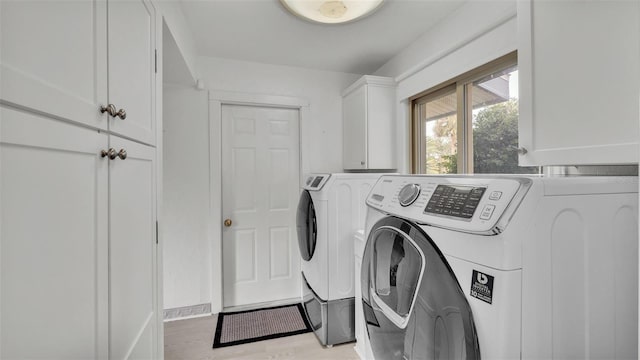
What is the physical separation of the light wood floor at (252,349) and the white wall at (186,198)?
381 millimetres

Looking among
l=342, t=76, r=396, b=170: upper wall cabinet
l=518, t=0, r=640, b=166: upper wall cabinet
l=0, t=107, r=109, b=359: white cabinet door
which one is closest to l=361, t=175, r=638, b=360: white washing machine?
l=518, t=0, r=640, b=166: upper wall cabinet

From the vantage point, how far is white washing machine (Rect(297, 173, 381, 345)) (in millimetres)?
2025

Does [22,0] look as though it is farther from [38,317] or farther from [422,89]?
[422,89]

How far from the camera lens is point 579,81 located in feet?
2.95

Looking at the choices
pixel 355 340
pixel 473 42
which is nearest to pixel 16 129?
pixel 473 42

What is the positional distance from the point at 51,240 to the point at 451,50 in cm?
215

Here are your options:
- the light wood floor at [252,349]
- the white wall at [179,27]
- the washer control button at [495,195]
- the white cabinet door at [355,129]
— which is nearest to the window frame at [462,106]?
the white cabinet door at [355,129]

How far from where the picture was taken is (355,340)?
7.00ft

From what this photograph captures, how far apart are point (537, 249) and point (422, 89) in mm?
1784

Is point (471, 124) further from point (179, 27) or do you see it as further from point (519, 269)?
point (179, 27)

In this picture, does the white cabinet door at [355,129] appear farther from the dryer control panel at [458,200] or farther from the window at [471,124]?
the dryer control panel at [458,200]

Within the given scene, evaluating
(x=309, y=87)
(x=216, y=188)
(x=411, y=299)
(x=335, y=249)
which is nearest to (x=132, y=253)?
(x=411, y=299)

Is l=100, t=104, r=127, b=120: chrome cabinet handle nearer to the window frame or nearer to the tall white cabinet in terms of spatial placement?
the tall white cabinet

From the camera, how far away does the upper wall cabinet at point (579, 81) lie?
0.79m
